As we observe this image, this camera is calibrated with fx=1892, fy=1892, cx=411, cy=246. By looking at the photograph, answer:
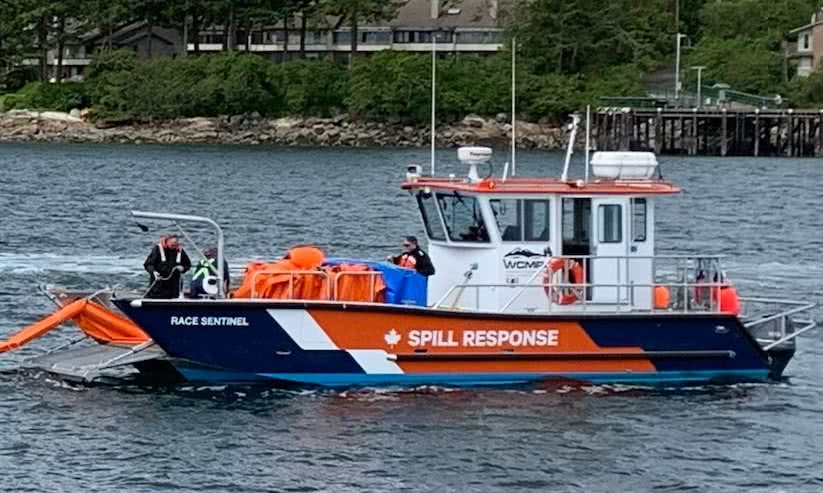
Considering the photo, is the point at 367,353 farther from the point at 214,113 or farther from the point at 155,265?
the point at 214,113

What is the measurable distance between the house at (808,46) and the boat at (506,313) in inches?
3981

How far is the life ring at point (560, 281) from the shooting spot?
88.0 ft

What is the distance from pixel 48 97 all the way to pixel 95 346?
102 m

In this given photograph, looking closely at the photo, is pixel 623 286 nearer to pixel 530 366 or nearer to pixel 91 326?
pixel 530 366

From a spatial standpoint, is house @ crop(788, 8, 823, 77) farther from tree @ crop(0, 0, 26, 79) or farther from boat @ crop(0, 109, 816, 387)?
boat @ crop(0, 109, 816, 387)

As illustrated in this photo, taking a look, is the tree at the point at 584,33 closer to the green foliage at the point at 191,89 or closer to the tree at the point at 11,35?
the green foliage at the point at 191,89

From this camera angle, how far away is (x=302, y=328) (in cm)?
2592

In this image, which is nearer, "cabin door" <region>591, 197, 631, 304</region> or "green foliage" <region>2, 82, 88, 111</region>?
"cabin door" <region>591, 197, 631, 304</region>

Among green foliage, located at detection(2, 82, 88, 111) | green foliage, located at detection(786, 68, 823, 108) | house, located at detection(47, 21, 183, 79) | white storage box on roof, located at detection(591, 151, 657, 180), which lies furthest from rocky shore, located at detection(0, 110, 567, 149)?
white storage box on roof, located at detection(591, 151, 657, 180)

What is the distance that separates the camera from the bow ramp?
26.5 m

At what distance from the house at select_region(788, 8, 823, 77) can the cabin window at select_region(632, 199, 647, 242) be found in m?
101

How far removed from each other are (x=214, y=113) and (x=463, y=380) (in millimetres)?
104971

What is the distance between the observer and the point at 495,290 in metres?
26.8

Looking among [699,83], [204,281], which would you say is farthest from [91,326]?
[699,83]
